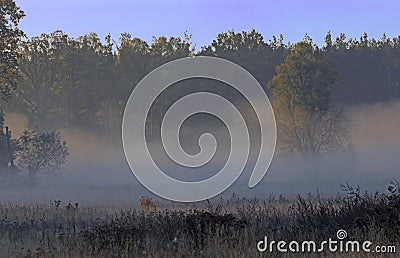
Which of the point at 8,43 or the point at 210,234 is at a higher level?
the point at 8,43

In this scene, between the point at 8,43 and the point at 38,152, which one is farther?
the point at 38,152

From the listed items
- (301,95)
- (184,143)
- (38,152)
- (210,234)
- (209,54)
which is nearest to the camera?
(210,234)

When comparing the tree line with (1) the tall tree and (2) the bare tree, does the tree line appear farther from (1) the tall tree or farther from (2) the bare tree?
(2) the bare tree

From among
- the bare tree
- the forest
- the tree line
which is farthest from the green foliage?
the tree line

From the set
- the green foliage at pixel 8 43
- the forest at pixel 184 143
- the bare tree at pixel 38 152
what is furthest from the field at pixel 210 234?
the bare tree at pixel 38 152

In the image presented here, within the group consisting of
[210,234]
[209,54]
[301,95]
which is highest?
[209,54]

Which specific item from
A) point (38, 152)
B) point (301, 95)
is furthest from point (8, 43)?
point (301, 95)

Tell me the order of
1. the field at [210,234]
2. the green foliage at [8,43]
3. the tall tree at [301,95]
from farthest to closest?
the tall tree at [301,95] < the green foliage at [8,43] < the field at [210,234]

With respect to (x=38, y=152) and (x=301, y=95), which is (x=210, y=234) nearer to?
(x=38, y=152)

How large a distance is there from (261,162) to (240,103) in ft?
42.7

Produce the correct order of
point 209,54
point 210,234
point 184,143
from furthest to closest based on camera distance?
point 209,54 → point 184,143 → point 210,234

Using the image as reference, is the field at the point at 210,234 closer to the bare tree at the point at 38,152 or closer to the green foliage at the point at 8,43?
the green foliage at the point at 8,43

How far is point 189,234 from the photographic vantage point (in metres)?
12.7

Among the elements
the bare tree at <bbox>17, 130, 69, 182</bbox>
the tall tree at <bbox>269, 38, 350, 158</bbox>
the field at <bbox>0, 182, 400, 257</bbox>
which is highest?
the tall tree at <bbox>269, 38, 350, 158</bbox>
